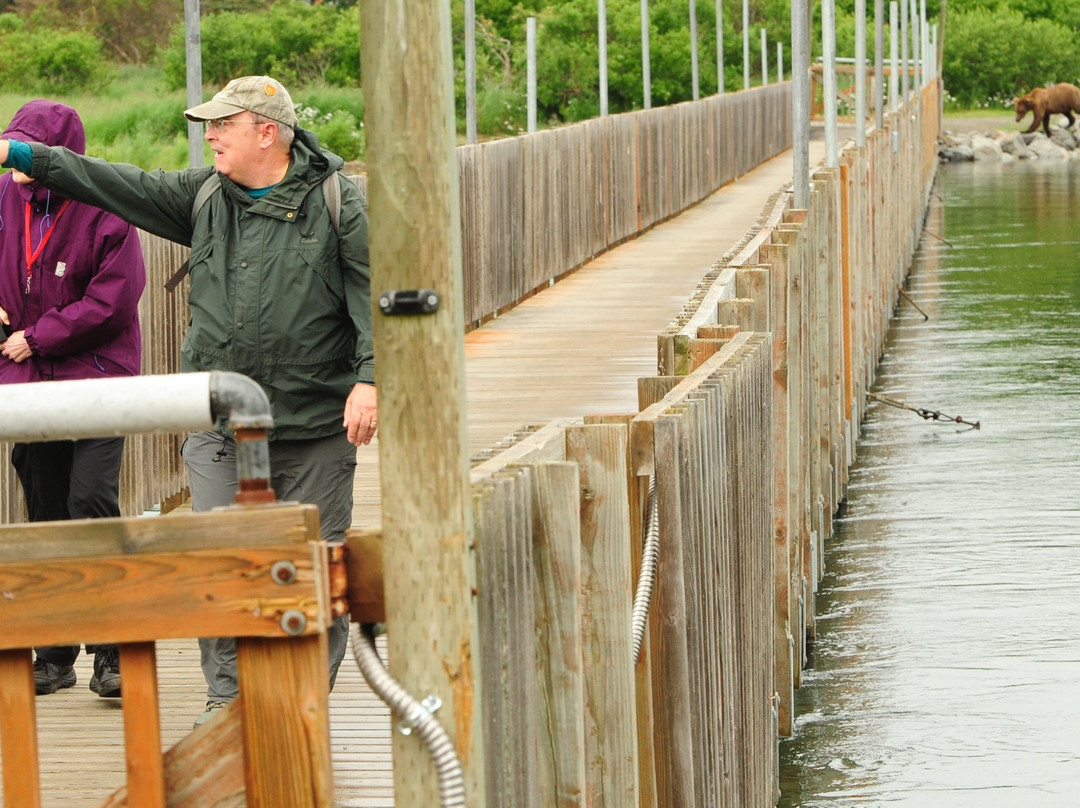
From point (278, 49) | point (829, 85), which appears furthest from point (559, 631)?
point (278, 49)

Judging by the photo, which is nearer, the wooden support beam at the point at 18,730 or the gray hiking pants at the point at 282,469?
the wooden support beam at the point at 18,730

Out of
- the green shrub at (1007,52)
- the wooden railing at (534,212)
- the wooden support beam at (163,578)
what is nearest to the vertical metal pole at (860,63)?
the wooden railing at (534,212)

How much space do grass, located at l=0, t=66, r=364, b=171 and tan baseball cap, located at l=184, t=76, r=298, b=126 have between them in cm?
3235

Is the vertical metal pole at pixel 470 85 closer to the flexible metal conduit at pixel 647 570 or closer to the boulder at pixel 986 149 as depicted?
the flexible metal conduit at pixel 647 570

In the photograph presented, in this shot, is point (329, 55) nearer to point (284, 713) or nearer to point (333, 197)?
point (333, 197)

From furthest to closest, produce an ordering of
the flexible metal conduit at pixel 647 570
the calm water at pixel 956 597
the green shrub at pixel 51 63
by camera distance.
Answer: the green shrub at pixel 51 63, the calm water at pixel 956 597, the flexible metal conduit at pixel 647 570

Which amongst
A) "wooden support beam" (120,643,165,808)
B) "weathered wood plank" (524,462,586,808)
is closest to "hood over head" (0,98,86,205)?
"weathered wood plank" (524,462,586,808)

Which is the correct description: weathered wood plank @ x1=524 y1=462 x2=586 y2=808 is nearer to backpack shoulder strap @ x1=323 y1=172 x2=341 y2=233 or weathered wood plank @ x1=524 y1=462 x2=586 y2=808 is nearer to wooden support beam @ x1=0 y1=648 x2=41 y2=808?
wooden support beam @ x1=0 y1=648 x2=41 y2=808

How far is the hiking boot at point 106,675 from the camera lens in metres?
5.59

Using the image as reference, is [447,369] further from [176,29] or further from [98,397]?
[176,29]

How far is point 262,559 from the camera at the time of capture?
256cm

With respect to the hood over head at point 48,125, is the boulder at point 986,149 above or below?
below

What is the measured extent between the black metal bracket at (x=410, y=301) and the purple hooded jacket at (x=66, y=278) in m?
2.94

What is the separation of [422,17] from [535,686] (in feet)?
4.04
